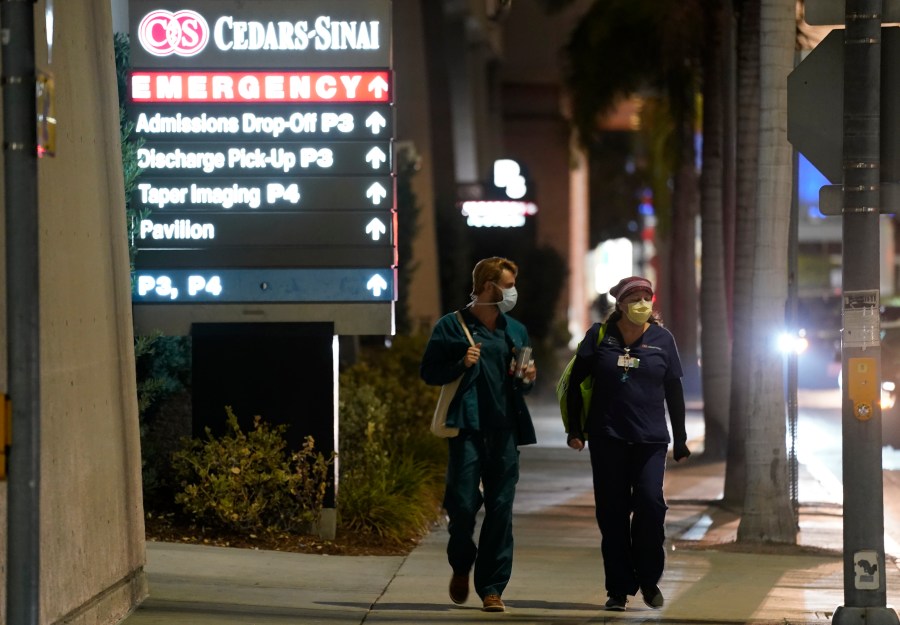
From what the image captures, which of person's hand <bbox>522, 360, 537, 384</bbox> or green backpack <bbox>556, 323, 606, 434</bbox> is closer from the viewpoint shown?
person's hand <bbox>522, 360, 537, 384</bbox>

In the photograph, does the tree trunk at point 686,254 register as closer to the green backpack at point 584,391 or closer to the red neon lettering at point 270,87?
the red neon lettering at point 270,87

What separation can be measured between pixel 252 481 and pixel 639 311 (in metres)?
3.30

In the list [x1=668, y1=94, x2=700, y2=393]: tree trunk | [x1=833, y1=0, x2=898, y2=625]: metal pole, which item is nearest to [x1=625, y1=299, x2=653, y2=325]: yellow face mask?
[x1=833, y1=0, x2=898, y2=625]: metal pole

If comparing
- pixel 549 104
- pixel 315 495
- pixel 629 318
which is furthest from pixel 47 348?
pixel 549 104

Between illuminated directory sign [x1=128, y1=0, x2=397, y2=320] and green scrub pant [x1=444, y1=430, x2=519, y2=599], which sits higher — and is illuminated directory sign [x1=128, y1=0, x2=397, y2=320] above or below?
above

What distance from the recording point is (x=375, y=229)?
401 inches

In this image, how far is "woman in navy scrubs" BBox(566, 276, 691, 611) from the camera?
26.0ft

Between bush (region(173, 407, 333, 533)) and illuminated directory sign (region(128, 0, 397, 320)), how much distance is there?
1059mm

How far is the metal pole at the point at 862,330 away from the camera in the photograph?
23.3 ft

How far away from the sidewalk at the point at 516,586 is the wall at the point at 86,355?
562mm

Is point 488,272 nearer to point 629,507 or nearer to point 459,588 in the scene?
point 629,507

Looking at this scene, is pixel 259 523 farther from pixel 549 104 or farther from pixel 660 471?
pixel 549 104

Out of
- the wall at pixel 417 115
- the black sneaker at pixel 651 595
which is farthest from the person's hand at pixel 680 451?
the wall at pixel 417 115

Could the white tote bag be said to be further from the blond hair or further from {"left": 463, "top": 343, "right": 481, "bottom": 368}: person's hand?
the blond hair
